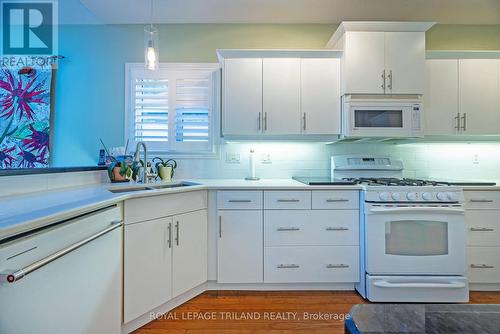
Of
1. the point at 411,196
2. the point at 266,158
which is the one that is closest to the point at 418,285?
the point at 411,196

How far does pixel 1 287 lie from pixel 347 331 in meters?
1.01

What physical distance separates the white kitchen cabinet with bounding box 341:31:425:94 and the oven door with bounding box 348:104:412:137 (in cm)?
15

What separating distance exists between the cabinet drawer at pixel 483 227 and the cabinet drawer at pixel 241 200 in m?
1.79

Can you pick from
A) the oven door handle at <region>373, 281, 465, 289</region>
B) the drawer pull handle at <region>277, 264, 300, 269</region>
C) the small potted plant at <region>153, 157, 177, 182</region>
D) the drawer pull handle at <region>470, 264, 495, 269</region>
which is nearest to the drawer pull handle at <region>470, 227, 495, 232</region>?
the drawer pull handle at <region>470, 264, 495, 269</region>

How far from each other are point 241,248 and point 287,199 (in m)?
0.57

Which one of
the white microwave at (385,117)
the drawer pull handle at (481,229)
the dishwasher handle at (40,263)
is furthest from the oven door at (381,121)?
the dishwasher handle at (40,263)

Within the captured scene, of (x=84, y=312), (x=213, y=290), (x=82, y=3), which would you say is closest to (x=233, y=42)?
(x=82, y=3)

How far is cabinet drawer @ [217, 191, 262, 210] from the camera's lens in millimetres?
2229

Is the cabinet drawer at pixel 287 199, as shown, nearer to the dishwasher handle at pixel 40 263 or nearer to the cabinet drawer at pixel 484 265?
the dishwasher handle at pixel 40 263

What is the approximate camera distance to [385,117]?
7.94 feet

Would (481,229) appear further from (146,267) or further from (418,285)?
(146,267)

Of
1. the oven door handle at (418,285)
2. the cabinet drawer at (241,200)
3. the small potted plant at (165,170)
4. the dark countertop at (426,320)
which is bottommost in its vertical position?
the oven door handle at (418,285)

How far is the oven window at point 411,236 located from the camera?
2135mm

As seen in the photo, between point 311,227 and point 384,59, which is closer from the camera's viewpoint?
point 311,227
